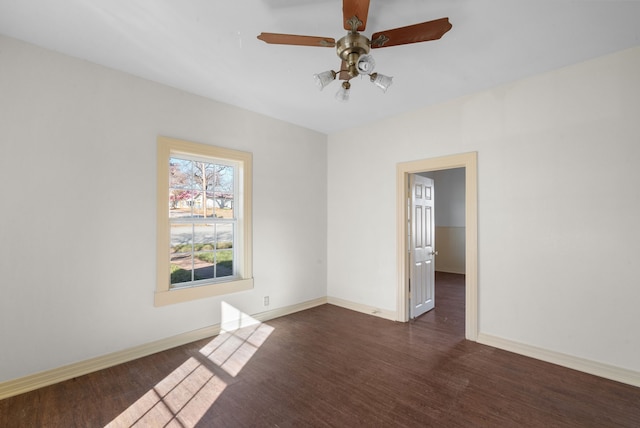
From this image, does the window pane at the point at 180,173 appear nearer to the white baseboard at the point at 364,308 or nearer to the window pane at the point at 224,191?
the window pane at the point at 224,191

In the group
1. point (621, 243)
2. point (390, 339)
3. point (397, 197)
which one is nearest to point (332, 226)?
point (397, 197)

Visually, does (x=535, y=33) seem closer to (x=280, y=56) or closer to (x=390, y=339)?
(x=280, y=56)

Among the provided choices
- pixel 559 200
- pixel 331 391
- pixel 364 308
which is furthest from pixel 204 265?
pixel 559 200

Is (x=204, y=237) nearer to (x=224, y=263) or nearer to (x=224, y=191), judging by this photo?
(x=224, y=263)

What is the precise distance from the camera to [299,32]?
2.39 m

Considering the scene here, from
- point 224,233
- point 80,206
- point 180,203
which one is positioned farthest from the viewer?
point 224,233

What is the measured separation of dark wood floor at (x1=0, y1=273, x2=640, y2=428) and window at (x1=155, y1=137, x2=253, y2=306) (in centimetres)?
73

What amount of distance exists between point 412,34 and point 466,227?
240 cm

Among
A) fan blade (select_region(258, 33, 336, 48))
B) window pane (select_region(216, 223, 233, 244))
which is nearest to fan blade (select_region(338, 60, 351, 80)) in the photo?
fan blade (select_region(258, 33, 336, 48))

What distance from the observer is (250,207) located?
4.04 meters

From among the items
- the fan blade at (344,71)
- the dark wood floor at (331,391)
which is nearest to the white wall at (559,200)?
the dark wood floor at (331,391)

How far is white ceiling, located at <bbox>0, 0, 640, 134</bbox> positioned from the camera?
2.10 m

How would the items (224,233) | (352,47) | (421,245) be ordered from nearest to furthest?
(352,47)
(224,233)
(421,245)

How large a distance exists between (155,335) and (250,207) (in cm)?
185
